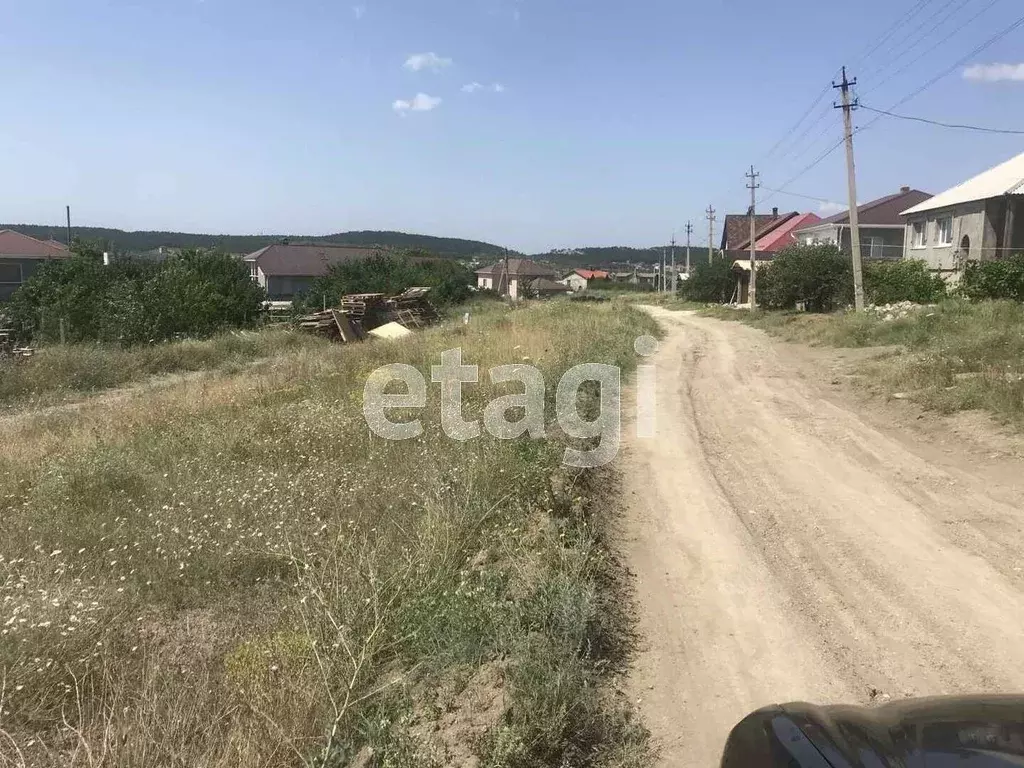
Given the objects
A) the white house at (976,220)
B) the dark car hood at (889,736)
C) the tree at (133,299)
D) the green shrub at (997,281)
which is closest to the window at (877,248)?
the white house at (976,220)

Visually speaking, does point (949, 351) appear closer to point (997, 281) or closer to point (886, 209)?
point (997, 281)

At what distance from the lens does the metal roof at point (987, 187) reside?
26.1 metres

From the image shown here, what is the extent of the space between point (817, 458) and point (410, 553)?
17.0 feet

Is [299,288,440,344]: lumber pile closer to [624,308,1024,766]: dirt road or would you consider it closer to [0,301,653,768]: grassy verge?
[0,301,653,768]: grassy verge

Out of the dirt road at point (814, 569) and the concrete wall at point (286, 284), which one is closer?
the dirt road at point (814, 569)

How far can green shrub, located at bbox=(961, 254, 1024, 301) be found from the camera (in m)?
21.0

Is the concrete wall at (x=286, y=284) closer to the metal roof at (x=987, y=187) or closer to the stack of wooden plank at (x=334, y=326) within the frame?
the stack of wooden plank at (x=334, y=326)

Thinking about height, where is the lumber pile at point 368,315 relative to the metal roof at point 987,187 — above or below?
below

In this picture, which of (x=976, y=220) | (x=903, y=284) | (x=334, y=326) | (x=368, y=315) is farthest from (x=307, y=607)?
(x=976, y=220)

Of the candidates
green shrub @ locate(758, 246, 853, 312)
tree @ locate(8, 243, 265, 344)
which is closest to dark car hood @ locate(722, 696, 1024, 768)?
tree @ locate(8, 243, 265, 344)

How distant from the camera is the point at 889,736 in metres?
2.25

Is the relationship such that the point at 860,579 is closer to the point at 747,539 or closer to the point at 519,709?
the point at 747,539

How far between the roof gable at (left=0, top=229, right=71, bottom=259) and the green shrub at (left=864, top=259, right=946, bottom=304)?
49.9 meters

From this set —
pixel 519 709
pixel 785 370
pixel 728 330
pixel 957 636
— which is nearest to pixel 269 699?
pixel 519 709
